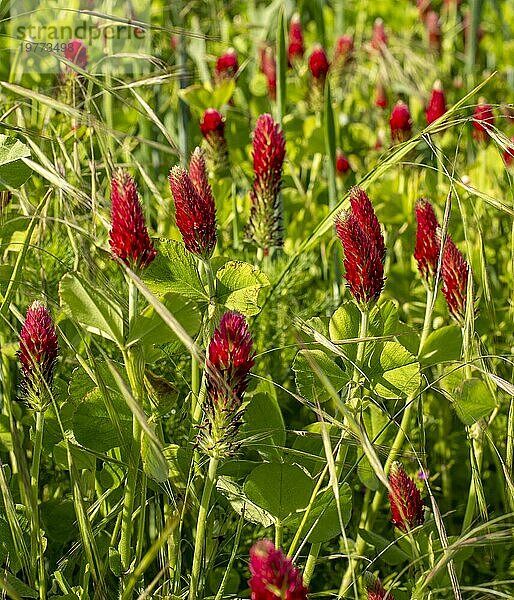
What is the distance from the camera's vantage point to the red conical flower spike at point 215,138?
5.15ft

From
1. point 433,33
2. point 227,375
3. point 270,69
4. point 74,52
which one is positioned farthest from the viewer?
point 433,33

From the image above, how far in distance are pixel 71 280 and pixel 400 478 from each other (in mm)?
376

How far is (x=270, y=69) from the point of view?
2.11 meters

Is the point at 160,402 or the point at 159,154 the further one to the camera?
the point at 159,154

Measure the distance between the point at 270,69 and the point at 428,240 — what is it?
114 centimetres

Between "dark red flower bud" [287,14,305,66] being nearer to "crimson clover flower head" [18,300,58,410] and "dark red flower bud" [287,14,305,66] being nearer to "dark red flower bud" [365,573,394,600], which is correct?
"crimson clover flower head" [18,300,58,410]

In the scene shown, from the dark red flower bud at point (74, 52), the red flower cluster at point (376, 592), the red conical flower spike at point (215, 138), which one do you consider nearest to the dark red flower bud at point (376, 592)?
the red flower cluster at point (376, 592)

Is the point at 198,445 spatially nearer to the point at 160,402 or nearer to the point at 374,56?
the point at 160,402

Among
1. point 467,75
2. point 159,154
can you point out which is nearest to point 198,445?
point 159,154

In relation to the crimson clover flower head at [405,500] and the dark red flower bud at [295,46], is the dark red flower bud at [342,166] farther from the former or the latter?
the crimson clover flower head at [405,500]

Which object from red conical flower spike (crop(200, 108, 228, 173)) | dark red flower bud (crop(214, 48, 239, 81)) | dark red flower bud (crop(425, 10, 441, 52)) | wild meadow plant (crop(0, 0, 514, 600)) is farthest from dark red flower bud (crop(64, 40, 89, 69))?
dark red flower bud (crop(425, 10, 441, 52))

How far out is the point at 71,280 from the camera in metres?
0.83

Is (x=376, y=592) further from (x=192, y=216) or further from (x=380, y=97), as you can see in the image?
(x=380, y=97)

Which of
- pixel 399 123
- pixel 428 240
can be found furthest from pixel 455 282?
pixel 399 123
